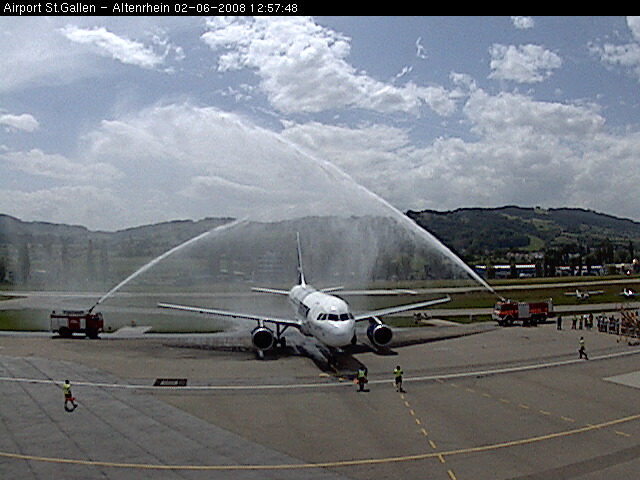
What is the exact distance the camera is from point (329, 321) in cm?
3547

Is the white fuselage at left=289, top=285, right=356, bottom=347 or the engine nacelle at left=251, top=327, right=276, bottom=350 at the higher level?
the white fuselage at left=289, top=285, right=356, bottom=347

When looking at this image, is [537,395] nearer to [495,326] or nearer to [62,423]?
[62,423]

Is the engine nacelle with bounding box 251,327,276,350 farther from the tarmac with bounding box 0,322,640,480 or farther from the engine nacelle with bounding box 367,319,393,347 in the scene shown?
the engine nacelle with bounding box 367,319,393,347

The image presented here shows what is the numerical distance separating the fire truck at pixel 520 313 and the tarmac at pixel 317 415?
13.6m

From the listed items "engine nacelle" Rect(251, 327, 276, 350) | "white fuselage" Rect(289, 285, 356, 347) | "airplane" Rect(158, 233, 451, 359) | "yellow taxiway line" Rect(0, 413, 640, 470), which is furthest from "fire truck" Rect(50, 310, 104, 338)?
"yellow taxiway line" Rect(0, 413, 640, 470)

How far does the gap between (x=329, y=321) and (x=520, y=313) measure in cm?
3131

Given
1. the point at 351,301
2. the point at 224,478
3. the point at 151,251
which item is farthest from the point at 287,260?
the point at 224,478

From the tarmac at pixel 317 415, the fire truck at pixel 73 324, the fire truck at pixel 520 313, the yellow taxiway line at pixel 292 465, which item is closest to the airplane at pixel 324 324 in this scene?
the tarmac at pixel 317 415

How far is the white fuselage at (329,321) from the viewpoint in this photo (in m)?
34.8

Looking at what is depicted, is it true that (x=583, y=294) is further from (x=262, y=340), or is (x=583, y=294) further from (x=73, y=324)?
(x=73, y=324)

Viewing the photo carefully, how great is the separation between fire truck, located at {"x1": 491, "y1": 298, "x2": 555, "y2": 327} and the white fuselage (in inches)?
1005

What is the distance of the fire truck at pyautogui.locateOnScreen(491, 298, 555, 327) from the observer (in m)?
58.5

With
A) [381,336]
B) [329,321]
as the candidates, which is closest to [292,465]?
[329,321]

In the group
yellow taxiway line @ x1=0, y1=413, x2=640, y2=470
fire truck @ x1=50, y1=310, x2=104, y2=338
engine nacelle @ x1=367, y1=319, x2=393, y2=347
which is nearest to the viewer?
yellow taxiway line @ x1=0, y1=413, x2=640, y2=470
